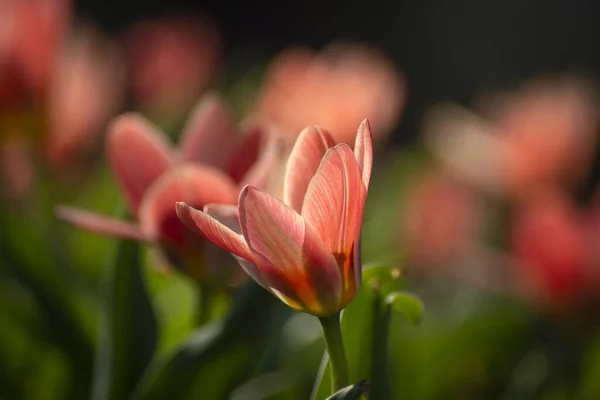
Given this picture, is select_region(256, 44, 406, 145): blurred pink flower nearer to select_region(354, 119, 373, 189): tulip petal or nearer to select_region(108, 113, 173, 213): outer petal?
select_region(108, 113, 173, 213): outer petal

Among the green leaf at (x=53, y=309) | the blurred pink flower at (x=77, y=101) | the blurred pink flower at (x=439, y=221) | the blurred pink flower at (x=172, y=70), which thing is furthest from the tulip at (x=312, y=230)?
the blurred pink flower at (x=172, y=70)

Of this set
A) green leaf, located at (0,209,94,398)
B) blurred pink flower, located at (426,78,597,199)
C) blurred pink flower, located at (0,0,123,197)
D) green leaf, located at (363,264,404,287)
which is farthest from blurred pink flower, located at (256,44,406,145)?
green leaf, located at (363,264,404,287)

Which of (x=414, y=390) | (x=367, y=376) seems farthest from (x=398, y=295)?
(x=414, y=390)

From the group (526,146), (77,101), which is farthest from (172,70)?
(526,146)

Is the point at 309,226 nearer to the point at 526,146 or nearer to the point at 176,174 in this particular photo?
→ the point at 176,174

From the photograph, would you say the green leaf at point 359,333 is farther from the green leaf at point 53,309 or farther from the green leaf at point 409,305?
the green leaf at point 53,309
